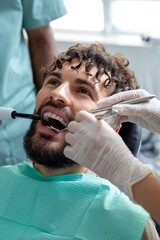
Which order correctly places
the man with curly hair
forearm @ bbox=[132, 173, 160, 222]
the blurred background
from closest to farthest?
forearm @ bbox=[132, 173, 160, 222], the man with curly hair, the blurred background

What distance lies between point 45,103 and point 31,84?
590 mm

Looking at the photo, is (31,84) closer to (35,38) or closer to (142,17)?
(35,38)

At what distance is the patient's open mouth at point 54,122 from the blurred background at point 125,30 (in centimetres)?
172

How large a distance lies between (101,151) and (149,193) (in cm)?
20

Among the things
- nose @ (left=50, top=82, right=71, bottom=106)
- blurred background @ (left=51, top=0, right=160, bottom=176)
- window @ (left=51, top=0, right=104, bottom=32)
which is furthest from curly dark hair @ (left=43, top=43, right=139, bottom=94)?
window @ (left=51, top=0, right=104, bottom=32)

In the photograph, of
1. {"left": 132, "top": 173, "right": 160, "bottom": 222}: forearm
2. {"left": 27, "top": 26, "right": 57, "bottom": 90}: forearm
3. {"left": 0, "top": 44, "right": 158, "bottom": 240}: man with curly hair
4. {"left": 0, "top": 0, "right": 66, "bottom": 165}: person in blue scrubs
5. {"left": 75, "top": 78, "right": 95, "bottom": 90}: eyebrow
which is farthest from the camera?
{"left": 27, "top": 26, "right": 57, "bottom": 90}: forearm

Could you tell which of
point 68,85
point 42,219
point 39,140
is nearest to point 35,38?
point 68,85

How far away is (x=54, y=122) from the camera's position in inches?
58.0

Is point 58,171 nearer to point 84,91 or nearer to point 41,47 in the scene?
point 84,91

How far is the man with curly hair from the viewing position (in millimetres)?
1283

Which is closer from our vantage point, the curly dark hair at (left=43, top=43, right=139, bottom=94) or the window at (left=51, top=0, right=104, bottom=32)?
the curly dark hair at (left=43, top=43, right=139, bottom=94)

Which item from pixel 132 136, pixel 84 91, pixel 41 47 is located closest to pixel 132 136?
pixel 132 136

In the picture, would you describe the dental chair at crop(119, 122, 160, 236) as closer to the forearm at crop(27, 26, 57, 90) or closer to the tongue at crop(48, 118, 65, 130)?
the tongue at crop(48, 118, 65, 130)

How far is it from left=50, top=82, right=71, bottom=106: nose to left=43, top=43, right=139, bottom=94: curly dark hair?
124 mm
